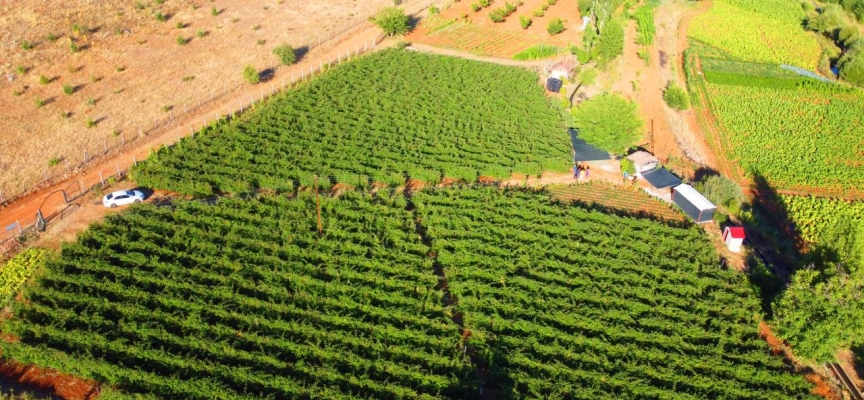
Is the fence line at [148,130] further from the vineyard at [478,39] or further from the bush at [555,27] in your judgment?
the bush at [555,27]

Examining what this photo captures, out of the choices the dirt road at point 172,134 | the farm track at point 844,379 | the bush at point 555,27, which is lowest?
the farm track at point 844,379

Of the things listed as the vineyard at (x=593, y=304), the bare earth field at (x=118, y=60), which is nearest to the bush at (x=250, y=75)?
the bare earth field at (x=118, y=60)

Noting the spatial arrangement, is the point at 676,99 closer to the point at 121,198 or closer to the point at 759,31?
the point at 759,31

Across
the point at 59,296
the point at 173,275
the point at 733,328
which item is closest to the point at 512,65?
the point at 733,328

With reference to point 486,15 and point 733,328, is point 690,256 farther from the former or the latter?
point 486,15

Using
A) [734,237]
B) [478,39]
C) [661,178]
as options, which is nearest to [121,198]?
[661,178]

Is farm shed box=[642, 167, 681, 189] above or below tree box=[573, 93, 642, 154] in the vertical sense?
below

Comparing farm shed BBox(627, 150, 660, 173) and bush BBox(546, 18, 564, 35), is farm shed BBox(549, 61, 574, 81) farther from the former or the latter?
farm shed BBox(627, 150, 660, 173)

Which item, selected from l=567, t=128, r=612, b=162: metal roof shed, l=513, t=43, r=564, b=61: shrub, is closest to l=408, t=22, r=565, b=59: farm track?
l=513, t=43, r=564, b=61: shrub
